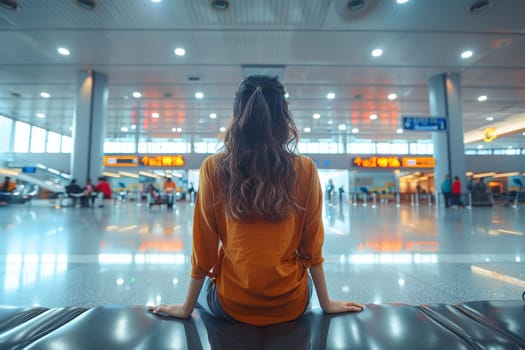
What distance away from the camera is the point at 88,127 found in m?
11.0

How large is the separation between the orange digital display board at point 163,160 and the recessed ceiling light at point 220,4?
605 inches

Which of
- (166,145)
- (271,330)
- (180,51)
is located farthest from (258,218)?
(166,145)

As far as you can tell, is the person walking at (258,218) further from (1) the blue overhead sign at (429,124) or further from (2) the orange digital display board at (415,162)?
(2) the orange digital display board at (415,162)

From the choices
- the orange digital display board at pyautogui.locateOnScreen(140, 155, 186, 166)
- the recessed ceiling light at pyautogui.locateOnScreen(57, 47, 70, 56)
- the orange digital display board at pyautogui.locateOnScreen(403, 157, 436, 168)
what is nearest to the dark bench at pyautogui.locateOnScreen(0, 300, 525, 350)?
the recessed ceiling light at pyautogui.locateOnScreen(57, 47, 70, 56)

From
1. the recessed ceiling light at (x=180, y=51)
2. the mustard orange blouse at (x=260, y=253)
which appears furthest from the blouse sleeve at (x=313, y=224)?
the recessed ceiling light at (x=180, y=51)

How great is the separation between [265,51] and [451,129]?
891 centimetres

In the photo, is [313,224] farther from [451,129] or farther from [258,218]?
[451,129]

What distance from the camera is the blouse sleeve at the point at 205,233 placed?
108 cm

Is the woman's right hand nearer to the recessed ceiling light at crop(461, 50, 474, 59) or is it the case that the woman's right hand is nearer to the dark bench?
the dark bench

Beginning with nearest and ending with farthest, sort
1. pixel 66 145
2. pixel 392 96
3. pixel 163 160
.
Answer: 1. pixel 392 96
2. pixel 163 160
3. pixel 66 145

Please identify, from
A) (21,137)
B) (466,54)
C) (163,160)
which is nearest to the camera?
(466,54)

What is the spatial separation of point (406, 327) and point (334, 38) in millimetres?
9343

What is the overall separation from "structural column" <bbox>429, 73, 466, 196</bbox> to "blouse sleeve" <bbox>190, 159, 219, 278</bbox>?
1334cm

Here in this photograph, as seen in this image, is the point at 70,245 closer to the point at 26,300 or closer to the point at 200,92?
the point at 26,300
